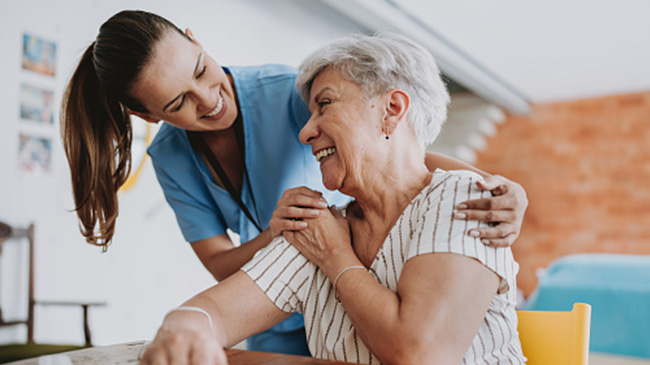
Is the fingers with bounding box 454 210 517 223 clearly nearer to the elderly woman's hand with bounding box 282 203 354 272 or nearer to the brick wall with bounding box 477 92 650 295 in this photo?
the elderly woman's hand with bounding box 282 203 354 272

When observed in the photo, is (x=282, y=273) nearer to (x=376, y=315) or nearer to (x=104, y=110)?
(x=376, y=315)

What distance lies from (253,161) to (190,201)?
9.0 inches

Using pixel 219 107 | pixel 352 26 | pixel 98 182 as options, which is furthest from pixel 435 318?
pixel 352 26

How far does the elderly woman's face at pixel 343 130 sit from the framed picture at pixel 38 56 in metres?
1.40

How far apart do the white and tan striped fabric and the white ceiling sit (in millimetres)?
3037

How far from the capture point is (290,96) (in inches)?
67.9

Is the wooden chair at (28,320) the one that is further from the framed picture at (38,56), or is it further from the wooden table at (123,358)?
the wooden table at (123,358)

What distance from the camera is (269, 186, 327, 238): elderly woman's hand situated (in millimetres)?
1341

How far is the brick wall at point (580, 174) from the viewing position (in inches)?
260

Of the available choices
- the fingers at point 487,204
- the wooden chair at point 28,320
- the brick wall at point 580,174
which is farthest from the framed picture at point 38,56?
the brick wall at point 580,174

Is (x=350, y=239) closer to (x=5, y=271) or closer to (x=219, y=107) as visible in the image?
(x=219, y=107)

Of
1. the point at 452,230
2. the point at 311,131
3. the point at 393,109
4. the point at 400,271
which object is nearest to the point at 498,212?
the point at 452,230

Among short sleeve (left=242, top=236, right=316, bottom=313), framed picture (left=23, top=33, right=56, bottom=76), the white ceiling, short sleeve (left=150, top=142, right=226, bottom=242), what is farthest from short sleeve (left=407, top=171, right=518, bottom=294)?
the white ceiling

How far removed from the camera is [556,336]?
1.26m
